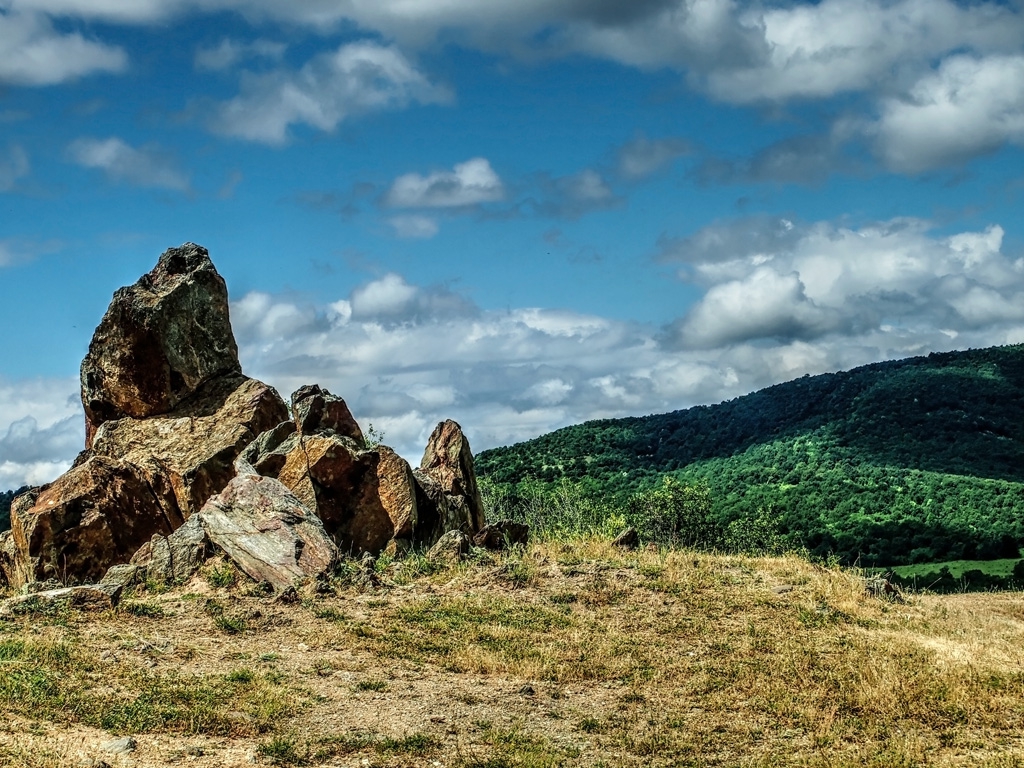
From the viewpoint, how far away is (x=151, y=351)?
90.4 feet

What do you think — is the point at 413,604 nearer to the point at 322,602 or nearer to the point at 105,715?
the point at 322,602

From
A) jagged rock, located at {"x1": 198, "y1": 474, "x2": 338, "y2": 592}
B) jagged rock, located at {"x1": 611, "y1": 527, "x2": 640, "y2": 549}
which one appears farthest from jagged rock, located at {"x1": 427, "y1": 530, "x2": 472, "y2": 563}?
Result: jagged rock, located at {"x1": 611, "y1": 527, "x2": 640, "y2": 549}

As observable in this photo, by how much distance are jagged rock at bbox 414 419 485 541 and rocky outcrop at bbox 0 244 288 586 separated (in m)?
4.38

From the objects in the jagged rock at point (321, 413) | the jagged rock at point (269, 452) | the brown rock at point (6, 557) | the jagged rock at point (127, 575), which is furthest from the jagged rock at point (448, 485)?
the brown rock at point (6, 557)

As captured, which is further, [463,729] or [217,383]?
[217,383]

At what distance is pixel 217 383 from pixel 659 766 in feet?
65.3

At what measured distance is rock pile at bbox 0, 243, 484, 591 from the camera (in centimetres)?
2066

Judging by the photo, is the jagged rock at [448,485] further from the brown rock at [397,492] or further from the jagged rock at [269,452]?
the jagged rock at [269,452]

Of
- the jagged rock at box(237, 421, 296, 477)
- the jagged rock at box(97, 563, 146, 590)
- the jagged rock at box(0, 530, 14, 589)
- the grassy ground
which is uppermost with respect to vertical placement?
the jagged rock at box(237, 421, 296, 477)

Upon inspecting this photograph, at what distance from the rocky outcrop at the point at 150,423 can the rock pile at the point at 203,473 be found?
4 centimetres

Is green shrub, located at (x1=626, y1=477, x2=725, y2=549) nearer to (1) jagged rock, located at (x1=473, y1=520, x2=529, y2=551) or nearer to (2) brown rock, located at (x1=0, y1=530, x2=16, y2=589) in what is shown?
(1) jagged rock, located at (x1=473, y1=520, x2=529, y2=551)

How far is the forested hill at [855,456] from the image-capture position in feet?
246

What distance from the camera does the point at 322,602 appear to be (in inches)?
714

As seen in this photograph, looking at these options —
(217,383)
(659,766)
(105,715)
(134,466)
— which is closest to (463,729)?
(659,766)
